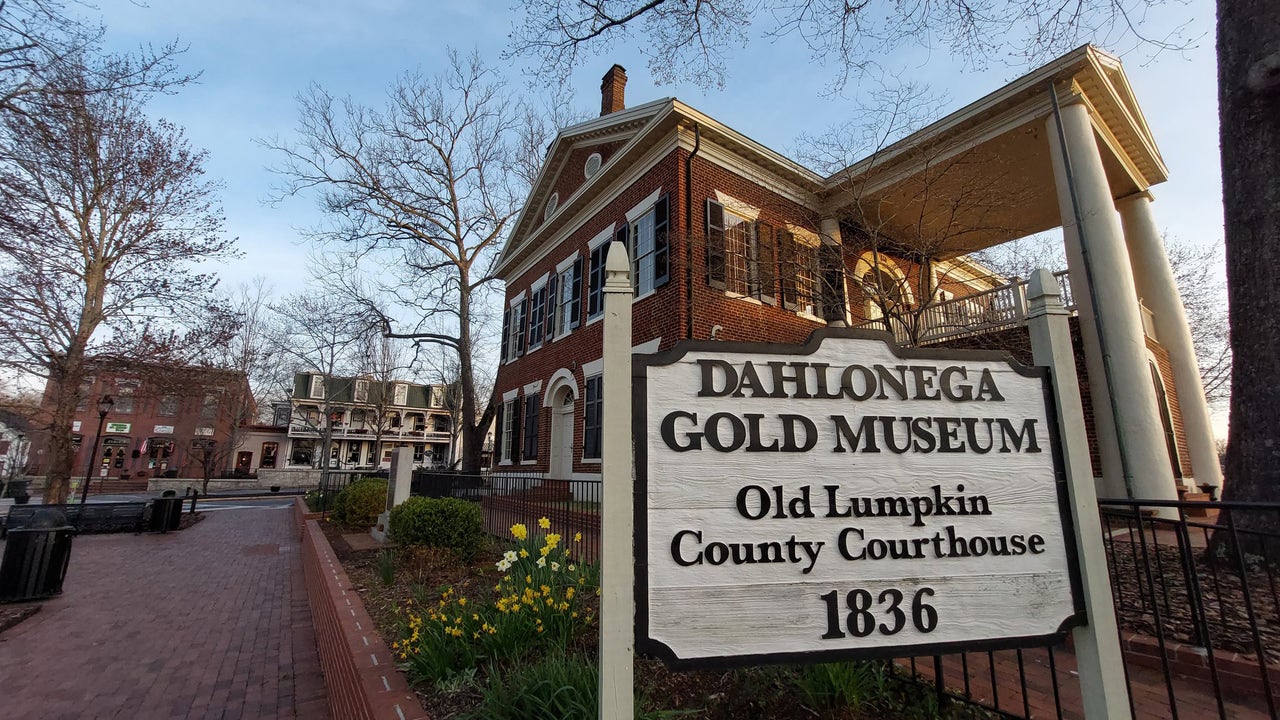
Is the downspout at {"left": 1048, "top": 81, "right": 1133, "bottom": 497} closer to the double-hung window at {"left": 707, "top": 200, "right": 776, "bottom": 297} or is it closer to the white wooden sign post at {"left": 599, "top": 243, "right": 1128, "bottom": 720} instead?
the double-hung window at {"left": 707, "top": 200, "right": 776, "bottom": 297}

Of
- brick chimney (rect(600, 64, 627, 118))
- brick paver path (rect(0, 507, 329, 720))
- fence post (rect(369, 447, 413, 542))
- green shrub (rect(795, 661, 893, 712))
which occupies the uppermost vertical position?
brick chimney (rect(600, 64, 627, 118))

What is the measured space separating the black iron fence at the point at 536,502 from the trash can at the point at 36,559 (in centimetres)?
556

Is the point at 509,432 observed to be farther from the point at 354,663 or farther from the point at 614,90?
the point at 354,663

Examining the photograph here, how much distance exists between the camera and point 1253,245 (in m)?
5.31

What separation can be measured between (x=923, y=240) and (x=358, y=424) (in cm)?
5354

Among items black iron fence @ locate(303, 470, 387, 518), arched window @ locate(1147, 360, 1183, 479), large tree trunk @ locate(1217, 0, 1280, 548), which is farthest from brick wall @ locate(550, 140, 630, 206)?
arched window @ locate(1147, 360, 1183, 479)

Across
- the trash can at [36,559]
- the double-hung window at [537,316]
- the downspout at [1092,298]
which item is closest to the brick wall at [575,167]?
the double-hung window at [537,316]

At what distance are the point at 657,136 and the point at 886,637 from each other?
11.4m

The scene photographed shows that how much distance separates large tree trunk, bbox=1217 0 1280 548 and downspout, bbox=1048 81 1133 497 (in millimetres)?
2716

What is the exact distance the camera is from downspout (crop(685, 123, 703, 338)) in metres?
10.4

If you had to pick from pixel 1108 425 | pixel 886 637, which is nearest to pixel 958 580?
pixel 886 637

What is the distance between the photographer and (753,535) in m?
1.91

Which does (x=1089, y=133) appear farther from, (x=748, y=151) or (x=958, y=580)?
(x=958, y=580)

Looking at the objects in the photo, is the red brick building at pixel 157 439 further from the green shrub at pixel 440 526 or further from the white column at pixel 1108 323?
the white column at pixel 1108 323
